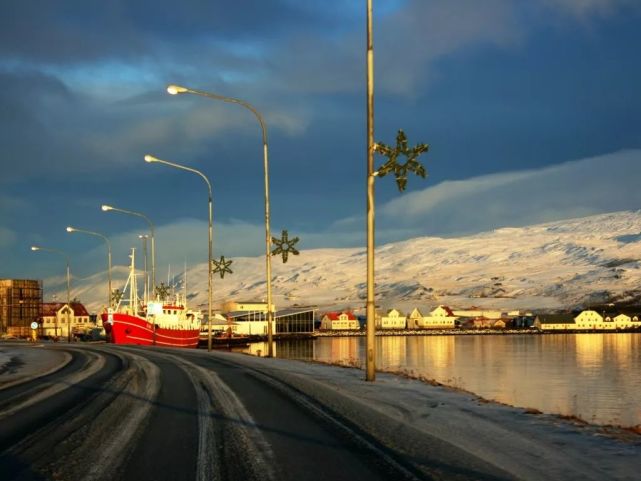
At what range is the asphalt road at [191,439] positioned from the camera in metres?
9.95

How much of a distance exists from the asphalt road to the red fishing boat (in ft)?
210

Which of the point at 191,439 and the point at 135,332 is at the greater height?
the point at 191,439

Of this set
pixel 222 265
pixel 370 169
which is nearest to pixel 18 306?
pixel 222 265

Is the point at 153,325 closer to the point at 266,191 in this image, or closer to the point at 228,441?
the point at 266,191

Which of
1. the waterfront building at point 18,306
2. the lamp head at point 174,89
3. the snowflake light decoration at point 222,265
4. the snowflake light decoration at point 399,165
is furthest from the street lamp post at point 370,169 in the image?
the waterfront building at point 18,306

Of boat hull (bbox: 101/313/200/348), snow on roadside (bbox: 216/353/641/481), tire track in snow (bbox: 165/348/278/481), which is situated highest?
tire track in snow (bbox: 165/348/278/481)

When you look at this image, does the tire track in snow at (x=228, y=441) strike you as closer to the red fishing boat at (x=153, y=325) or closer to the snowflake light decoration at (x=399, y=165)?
the snowflake light decoration at (x=399, y=165)

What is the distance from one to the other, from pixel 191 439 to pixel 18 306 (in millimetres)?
159459

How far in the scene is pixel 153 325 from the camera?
87688mm

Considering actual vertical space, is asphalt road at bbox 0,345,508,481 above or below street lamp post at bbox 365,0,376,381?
below

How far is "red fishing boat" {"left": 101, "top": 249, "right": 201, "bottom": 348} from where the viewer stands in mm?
84125

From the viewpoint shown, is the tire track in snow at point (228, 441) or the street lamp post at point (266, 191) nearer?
the tire track in snow at point (228, 441)

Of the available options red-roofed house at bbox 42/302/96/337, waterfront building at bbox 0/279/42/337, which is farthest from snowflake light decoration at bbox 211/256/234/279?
red-roofed house at bbox 42/302/96/337

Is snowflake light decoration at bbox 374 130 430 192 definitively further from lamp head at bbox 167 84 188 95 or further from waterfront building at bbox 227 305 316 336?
waterfront building at bbox 227 305 316 336
